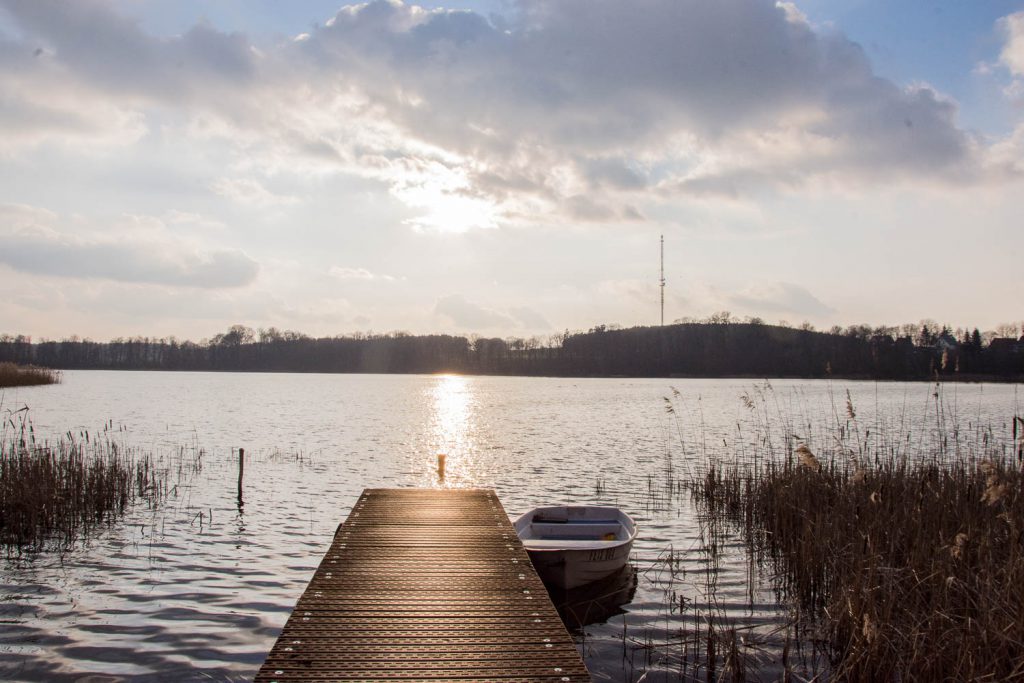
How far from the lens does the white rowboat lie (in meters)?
10.5

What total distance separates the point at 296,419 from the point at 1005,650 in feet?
131

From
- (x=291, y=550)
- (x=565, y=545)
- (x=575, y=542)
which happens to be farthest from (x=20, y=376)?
(x=565, y=545)

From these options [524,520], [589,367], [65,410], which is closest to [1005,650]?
[524,520]

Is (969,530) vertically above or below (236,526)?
above

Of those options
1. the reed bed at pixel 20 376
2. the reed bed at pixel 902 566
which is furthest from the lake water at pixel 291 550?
the reed bed at pixel 20 376

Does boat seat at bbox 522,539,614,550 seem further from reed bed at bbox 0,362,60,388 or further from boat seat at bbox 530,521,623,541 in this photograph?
reed bed at bbox 0,362,60,388

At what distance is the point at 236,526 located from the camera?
15.1 metres

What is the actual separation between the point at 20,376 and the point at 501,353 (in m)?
127

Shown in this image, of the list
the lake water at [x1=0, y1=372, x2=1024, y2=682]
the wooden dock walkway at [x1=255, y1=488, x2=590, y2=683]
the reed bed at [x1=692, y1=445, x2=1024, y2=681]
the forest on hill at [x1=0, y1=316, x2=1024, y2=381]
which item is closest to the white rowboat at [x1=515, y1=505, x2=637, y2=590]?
the lake water at [x1=0, y1=372, x2=1024, y2=682]

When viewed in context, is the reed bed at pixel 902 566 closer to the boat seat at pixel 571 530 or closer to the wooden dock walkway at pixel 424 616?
the boat seat at pixel 571 530

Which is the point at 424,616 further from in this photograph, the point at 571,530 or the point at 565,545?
the point at 571,530

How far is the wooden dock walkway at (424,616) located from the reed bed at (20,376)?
51659 millimetres

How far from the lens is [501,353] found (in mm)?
177625

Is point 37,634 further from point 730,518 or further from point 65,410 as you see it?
point 65,410
